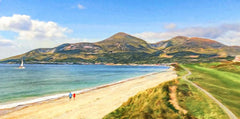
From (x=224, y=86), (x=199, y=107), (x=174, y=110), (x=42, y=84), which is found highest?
(x=174, y=110)

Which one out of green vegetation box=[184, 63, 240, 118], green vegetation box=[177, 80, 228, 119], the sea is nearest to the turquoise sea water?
the sea

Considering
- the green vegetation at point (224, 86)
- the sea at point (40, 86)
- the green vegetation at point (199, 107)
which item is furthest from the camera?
the sea at point (40, 86)

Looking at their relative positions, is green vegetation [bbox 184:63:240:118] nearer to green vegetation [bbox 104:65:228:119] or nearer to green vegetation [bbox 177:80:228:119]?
green vegetation [bbox 177:80:228:119]

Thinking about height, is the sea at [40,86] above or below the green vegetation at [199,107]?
below

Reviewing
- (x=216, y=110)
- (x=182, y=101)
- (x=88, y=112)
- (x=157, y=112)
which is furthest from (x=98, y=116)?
(x=216, y=110)

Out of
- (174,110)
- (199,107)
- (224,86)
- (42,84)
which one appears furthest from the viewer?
(42,84)

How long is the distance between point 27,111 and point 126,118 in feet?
58.0

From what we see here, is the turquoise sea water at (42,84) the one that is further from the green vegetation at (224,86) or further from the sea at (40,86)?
the green vegetation at (224,86)

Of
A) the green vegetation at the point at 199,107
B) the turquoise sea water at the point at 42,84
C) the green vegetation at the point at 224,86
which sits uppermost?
the green vegetation at the point at 199,107

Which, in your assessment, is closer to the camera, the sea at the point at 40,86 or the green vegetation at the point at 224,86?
the green vegetation at the point at 224,86

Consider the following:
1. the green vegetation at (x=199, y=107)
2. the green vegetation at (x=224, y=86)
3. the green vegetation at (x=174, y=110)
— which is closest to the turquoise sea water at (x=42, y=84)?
the green vegetation at (x=174, y=110)

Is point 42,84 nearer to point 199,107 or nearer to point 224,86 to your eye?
point 224,86

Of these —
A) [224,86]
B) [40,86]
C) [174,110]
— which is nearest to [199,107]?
[174,110]

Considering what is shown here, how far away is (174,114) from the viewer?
14312mm
